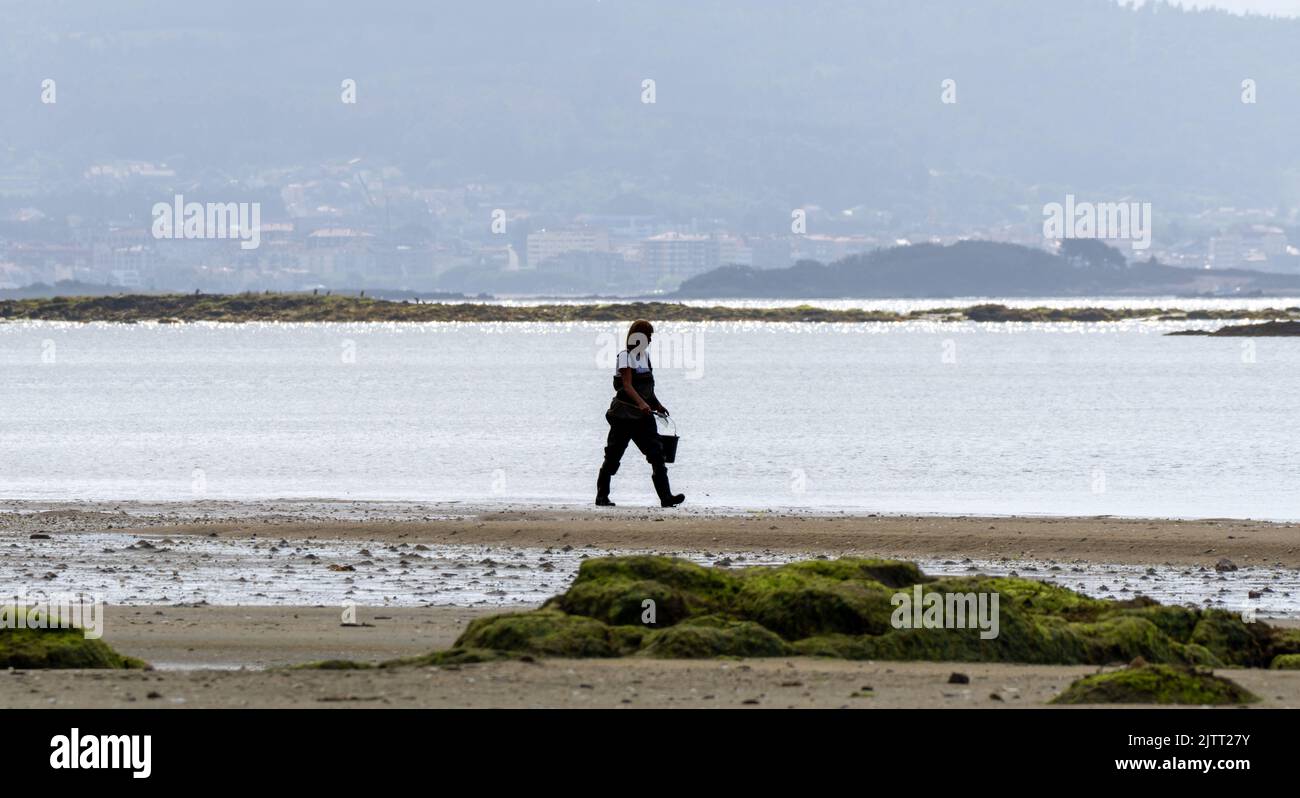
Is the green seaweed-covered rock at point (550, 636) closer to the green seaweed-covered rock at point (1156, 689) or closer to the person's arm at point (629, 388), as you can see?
the green seaweed-covered rock at point (1156, 689)

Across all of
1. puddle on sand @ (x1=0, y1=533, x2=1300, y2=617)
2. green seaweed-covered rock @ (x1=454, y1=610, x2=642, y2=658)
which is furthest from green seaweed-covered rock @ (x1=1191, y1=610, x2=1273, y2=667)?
green seaweed-covered rock @ (x1=454, y1=610, x2=642, y2=658)

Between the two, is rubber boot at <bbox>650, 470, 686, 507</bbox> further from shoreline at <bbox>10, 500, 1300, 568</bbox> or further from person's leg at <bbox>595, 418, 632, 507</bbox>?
person's leg at <bbox>595, 418, 632, 507</bbox>

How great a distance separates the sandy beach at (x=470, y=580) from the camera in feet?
36.4

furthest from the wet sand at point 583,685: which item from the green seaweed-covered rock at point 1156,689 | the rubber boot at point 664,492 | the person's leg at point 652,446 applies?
the rubber boot at point 664,492

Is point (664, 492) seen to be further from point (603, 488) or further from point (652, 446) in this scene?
point (652, 446)

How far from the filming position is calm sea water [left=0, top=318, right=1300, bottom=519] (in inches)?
1400

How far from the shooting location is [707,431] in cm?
5775

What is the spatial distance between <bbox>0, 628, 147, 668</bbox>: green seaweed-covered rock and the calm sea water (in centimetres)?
1895

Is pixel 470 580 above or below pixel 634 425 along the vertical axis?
below

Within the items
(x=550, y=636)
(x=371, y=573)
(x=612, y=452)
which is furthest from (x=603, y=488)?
(x=550, y=636)

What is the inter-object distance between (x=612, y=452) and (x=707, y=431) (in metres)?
31.9

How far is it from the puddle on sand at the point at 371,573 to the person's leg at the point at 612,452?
10.1 feet
